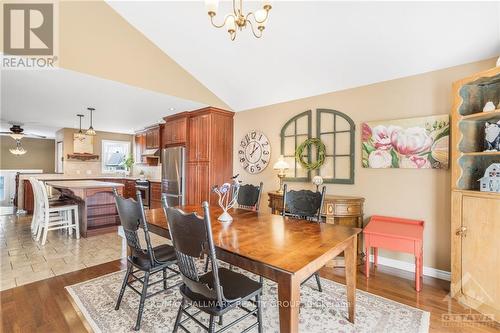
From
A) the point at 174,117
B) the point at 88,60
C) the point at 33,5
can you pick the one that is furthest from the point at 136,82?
the point at 174,117

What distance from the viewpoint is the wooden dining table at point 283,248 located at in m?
1.24

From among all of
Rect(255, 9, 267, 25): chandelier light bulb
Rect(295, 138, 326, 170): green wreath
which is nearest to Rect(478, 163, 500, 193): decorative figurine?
Rect(295, 138, 326, 170): green wreath

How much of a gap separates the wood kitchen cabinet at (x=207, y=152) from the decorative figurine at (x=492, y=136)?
3.88 metres

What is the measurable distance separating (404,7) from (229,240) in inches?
106

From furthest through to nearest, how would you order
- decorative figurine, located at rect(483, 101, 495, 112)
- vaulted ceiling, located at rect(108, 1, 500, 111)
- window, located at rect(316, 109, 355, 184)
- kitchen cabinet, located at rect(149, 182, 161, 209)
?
kitchen cabinet, located at rect(149, 182, 161, 209) < window, located at rect(316, 109, 355, 184) < vaulted ceiling, located at rect(108, 1, 500, 111) < decorative figurine, located at rect(483, 101, 495, 112)

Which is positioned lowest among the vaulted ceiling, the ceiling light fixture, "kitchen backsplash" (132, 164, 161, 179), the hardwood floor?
the hardwood floor

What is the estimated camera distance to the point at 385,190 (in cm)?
315

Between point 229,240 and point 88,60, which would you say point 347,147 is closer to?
point 229,240

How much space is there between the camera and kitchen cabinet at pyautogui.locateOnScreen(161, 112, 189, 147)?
17.1ft

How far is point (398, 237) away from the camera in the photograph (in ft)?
8.43

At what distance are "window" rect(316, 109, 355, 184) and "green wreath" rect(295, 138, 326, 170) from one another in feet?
0.21

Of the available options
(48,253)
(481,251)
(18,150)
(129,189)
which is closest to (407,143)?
(481,251)

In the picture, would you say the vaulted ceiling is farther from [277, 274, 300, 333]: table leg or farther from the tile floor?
the tile floor

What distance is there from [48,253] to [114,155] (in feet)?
16.9
